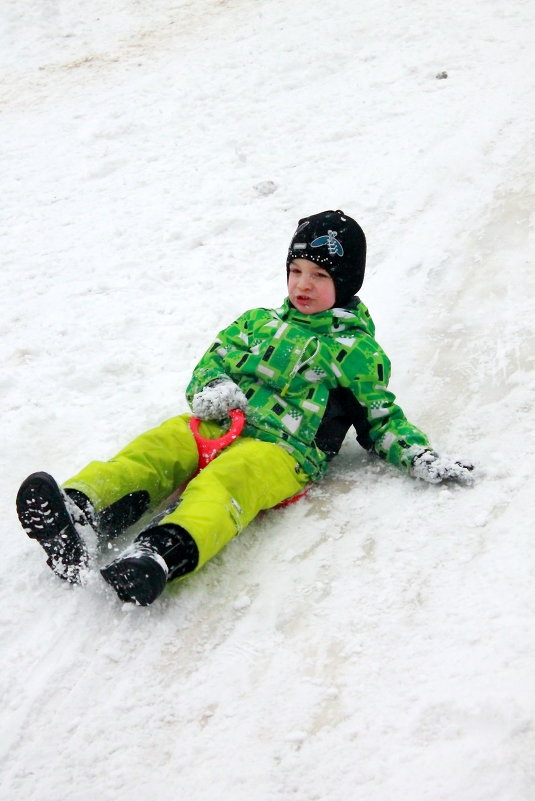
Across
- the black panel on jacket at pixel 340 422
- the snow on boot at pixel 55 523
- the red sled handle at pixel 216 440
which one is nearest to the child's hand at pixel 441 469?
the black panel on jacket at pixel 340 422

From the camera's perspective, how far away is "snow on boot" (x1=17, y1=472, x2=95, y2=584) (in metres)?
2.44

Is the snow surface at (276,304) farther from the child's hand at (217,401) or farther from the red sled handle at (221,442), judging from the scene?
the child's hand at (217,401)

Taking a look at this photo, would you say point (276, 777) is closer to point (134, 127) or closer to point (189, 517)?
point (189, 517)

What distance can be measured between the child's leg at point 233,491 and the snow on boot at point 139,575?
0.18m

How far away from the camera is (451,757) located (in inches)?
74.8

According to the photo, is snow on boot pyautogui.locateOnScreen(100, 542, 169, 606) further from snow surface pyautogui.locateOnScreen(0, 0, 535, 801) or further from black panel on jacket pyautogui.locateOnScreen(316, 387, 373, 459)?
black panel on jacket pyautogui.locateOnScreen(316, 387, 373, 459)

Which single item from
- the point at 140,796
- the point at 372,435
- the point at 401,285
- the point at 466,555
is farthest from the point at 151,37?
the point at 140,796

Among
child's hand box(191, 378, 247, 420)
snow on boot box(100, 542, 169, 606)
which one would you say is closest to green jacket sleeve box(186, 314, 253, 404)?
child's hand box(191, 378, 247, 420)

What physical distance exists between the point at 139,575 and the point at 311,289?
1535mm

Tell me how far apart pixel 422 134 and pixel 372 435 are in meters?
3.83

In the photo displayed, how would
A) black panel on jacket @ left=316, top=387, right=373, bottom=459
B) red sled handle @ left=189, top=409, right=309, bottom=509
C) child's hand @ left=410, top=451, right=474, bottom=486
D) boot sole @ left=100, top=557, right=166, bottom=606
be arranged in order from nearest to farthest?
1. boot sole @ left=100, top=557, right=166, bottom=606
2. child's hand @ left=410, top=451, right=474, bottom=486
3. red sled handle @ left=189, top=409, right=309, bottom=509
4. black panel on jacket @ left=316, top=387, right=373, bottom=459

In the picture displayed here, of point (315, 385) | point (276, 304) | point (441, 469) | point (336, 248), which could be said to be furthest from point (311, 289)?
point (276, 304)

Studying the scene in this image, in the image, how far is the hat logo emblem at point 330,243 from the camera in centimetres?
333

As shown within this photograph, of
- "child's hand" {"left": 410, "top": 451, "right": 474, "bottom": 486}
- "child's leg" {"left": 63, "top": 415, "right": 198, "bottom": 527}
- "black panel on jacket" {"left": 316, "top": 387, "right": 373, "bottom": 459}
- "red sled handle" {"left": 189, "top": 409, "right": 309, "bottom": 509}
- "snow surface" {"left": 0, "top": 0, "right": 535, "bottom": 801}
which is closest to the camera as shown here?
"snow surface" {"left": 0, "top": 0, "right": 535, "bottom": 801}
